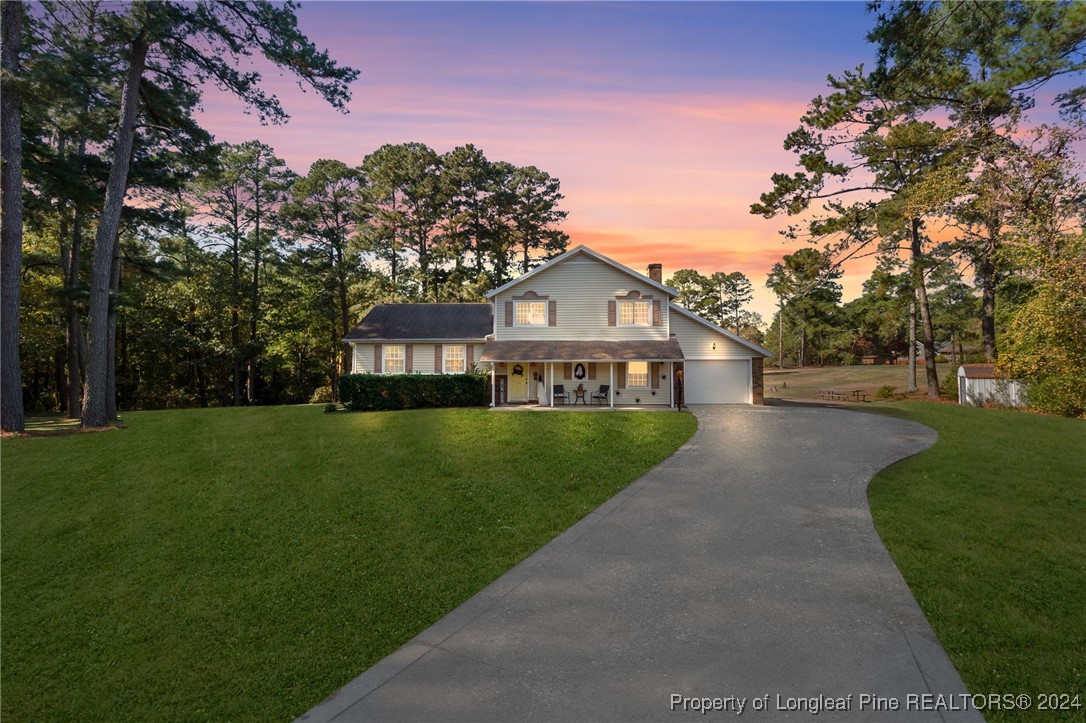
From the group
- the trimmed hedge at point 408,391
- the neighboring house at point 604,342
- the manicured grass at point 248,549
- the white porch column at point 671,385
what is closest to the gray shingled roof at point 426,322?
the neighboring house at point 604,342

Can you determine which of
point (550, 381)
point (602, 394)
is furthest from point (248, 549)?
point (602, 394)

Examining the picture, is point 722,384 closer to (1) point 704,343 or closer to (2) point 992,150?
(1) point 704,343

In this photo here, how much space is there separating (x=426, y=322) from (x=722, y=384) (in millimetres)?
16481

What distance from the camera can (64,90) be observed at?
49.3ft

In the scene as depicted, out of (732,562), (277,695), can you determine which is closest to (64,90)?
(277,695)

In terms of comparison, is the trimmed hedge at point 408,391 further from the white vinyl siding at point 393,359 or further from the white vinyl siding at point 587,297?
the white vinyl siding at point 587,297

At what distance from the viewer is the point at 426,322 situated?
29.9 m

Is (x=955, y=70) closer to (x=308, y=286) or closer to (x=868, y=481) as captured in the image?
(x=868, y=481)

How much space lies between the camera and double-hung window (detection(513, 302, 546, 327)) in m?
26.4

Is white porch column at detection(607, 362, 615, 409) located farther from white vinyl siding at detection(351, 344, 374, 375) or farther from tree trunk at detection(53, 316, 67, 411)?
tree trunk at detection(53, 316, 67, 411)

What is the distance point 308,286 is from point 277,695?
37403 mm

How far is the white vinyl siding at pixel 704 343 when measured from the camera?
87.6 feet

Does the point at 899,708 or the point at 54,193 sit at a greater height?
the point at 54,193

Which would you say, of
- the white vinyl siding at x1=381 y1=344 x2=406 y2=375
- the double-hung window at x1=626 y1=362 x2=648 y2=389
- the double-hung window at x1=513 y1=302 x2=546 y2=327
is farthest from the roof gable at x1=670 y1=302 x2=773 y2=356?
the white vinyl siding at x1=381 y1=344 x2=406 y2=375
